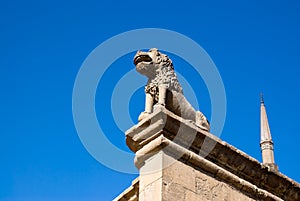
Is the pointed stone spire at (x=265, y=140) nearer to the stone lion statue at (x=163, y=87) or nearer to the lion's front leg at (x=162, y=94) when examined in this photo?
the stone lion statue at (x=163, y=87)

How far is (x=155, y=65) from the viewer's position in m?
7.09

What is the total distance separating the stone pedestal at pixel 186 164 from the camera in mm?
5781

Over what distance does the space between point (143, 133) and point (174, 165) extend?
21.7 inches

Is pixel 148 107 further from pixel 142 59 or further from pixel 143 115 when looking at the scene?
pixel 142 59

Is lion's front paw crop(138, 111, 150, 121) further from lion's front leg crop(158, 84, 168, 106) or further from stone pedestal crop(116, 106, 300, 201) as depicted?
stone pedestal crop(116, 106, 300, 201)

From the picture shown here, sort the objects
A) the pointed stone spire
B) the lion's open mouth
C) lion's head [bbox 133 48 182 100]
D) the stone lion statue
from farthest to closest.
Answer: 1. the pointed stone spire
2. the lion's open mouth
3. lion's head [bbox 133 48 182 100]
4. the stone lion statue

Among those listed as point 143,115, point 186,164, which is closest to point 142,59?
point 143,115

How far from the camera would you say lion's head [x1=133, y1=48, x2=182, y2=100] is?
6.99 meters

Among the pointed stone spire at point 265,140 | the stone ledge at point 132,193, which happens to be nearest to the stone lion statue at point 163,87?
the stone ledge at point 132,193

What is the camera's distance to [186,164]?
6.10 meters

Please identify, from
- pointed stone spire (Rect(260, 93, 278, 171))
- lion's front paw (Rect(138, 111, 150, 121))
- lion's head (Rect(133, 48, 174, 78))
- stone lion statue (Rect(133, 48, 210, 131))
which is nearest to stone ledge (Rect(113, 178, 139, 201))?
lion's front paw (Rect(138, 111, 150, 121))

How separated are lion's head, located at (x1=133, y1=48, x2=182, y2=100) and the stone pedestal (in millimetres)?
888

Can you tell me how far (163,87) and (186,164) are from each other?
1.19 metres

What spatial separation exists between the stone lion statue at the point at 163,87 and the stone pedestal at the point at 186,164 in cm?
48
